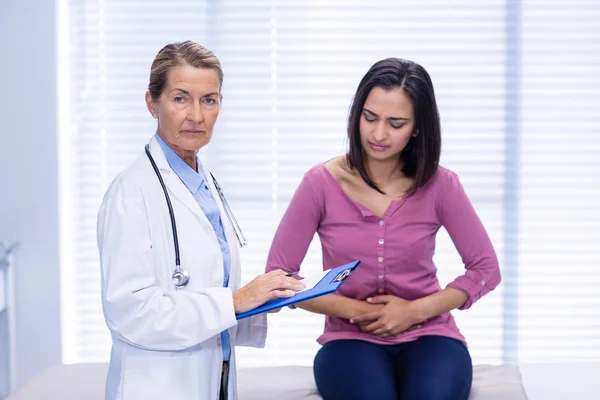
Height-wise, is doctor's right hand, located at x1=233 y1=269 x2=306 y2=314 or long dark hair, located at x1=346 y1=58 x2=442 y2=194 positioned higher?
long dark hair, located at x1=346 y1=58 x2=442 y2=194

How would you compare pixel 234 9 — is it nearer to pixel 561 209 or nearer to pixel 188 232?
pixel 561 209

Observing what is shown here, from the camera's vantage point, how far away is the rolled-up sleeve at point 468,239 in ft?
7.34

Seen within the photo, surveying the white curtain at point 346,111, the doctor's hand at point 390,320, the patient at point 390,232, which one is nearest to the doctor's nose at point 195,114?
the patient at point 390,232

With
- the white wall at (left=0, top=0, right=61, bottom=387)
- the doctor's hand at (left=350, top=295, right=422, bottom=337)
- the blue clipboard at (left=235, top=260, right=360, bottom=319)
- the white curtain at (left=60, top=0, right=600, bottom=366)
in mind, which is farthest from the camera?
the white curtain at (left=60, top=0, right=600, bottom=366)

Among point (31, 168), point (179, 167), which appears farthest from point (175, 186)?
point (31, 168)

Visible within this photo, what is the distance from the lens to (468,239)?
226cm

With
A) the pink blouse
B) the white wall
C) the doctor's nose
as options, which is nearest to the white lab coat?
the doctor's nose

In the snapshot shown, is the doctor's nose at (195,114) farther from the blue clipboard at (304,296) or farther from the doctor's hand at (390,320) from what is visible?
the doctor's hand at (390,320)

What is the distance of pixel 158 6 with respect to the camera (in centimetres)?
319

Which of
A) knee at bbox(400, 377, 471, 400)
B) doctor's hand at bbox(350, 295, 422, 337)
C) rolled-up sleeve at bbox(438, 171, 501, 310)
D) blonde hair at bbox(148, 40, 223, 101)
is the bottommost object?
knee at bbox(400, 377, 471, 400)

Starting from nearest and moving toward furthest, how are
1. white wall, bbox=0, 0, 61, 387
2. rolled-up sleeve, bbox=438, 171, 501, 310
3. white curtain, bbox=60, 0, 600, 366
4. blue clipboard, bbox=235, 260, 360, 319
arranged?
blue clipboard, bbox=235, 260, 360, 319 < rolled-up sleeve, bbox=438, 171, 501, 310 < white wall, bbox=0, 0, 61, 387 < white curtain, bbox=60, 0, 600, 366

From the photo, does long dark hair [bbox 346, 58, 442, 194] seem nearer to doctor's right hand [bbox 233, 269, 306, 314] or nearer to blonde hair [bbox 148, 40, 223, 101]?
blonde hair [bbox 148, 40, 223, 101]

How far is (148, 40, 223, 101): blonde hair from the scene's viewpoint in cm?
163

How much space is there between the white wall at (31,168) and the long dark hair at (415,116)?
1.38m
